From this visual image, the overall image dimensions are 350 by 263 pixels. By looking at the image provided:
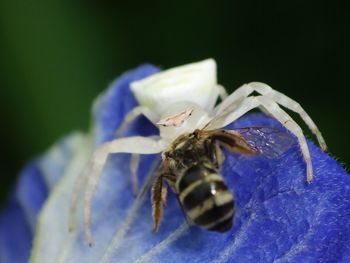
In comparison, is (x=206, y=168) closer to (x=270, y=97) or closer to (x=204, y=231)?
(x=204, y=231)

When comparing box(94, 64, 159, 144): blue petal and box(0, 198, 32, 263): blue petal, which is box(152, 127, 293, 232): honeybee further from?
box(0, 198, 32, 263): blue petal

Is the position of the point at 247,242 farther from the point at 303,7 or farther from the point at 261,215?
the point at 303,7

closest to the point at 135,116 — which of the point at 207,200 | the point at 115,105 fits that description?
the point at 115,105

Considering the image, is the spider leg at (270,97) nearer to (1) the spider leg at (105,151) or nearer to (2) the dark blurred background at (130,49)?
(1) the spider leg at (105,151)

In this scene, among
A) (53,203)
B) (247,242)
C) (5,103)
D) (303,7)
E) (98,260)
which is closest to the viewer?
(247,242)

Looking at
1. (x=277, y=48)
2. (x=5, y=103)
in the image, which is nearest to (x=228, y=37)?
(x=277, y=48)

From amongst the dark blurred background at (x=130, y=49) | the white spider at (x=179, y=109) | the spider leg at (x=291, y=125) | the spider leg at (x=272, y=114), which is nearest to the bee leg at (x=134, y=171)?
the white spider at (x=179, y=109)
